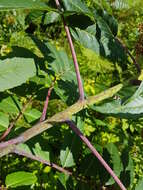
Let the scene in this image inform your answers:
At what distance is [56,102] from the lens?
241 cm

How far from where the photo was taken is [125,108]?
0.65 metres

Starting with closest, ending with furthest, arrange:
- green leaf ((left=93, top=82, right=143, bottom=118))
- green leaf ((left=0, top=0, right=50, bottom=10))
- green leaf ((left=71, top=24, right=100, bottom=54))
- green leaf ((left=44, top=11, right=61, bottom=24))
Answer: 1. green leaf ((left=0, top=0, right=50, bottom=10))
2. green leaf ((left=93, top=82, right=143, bottom=118))
3. green leaf ((left=71, top=24, right=100, bottom=54))
4. green leaf ((left=44, top=11, right=61, bottom=24))

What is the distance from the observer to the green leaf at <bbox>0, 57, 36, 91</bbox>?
2.32 feet

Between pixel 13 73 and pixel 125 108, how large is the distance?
0.24m

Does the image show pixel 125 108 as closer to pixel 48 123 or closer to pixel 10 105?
pixel 48 123

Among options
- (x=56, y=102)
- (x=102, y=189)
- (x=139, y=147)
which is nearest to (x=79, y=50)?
(x=56, y=102)

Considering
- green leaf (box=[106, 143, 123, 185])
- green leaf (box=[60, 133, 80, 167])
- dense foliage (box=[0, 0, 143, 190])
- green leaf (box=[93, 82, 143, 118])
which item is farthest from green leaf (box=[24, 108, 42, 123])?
green leaf (box=[93, 82, 143, 118])

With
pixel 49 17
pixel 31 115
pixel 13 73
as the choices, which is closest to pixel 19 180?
pixel 31 115

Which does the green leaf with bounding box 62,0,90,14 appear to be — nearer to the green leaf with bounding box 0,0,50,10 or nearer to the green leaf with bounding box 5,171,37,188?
the green leaf with bounding box 0,0,50,10

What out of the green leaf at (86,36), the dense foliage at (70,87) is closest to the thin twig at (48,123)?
the dense foliage at (70,87)

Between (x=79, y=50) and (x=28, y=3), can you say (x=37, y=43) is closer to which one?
(x=28, y=3)

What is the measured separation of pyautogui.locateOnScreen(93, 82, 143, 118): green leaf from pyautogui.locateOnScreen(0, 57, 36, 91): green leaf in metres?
0.18

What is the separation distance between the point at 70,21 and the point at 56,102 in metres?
1.66

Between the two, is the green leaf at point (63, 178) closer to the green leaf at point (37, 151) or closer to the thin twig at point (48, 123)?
the green leaf at point (37, 151)
